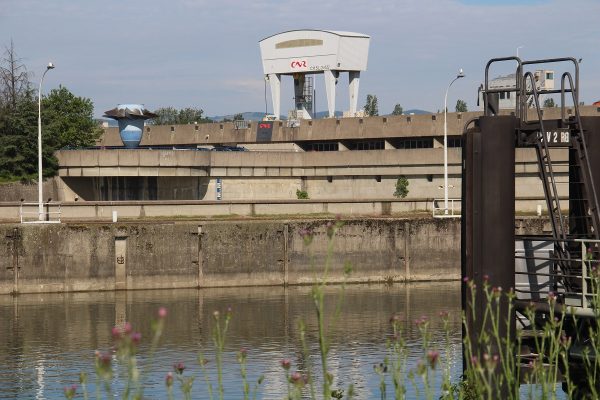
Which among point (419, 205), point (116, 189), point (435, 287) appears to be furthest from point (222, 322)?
point (116, 189)

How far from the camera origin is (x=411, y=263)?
50.2 meters

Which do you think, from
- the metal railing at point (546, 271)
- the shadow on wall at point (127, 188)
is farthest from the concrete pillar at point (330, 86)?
the metal railing at point (546, 271)

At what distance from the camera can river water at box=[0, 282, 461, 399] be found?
92.1 feet

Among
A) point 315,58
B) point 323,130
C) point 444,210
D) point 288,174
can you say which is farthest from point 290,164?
point 315,58

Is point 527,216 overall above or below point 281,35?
below

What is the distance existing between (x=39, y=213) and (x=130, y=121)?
15.6 m

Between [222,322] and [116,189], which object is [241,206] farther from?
[222,322]

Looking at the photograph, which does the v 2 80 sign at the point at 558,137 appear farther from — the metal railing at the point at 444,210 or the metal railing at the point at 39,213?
the metal railing at the point at 444,210

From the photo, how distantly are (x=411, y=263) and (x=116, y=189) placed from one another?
19244mm

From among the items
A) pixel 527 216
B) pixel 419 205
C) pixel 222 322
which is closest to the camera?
pixel 222 322

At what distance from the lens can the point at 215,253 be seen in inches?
1880

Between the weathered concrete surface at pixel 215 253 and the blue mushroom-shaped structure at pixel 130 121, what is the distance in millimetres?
15753

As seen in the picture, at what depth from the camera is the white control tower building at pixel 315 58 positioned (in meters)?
84.5

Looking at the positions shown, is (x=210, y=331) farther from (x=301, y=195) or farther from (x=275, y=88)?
(x=275, y=88)
